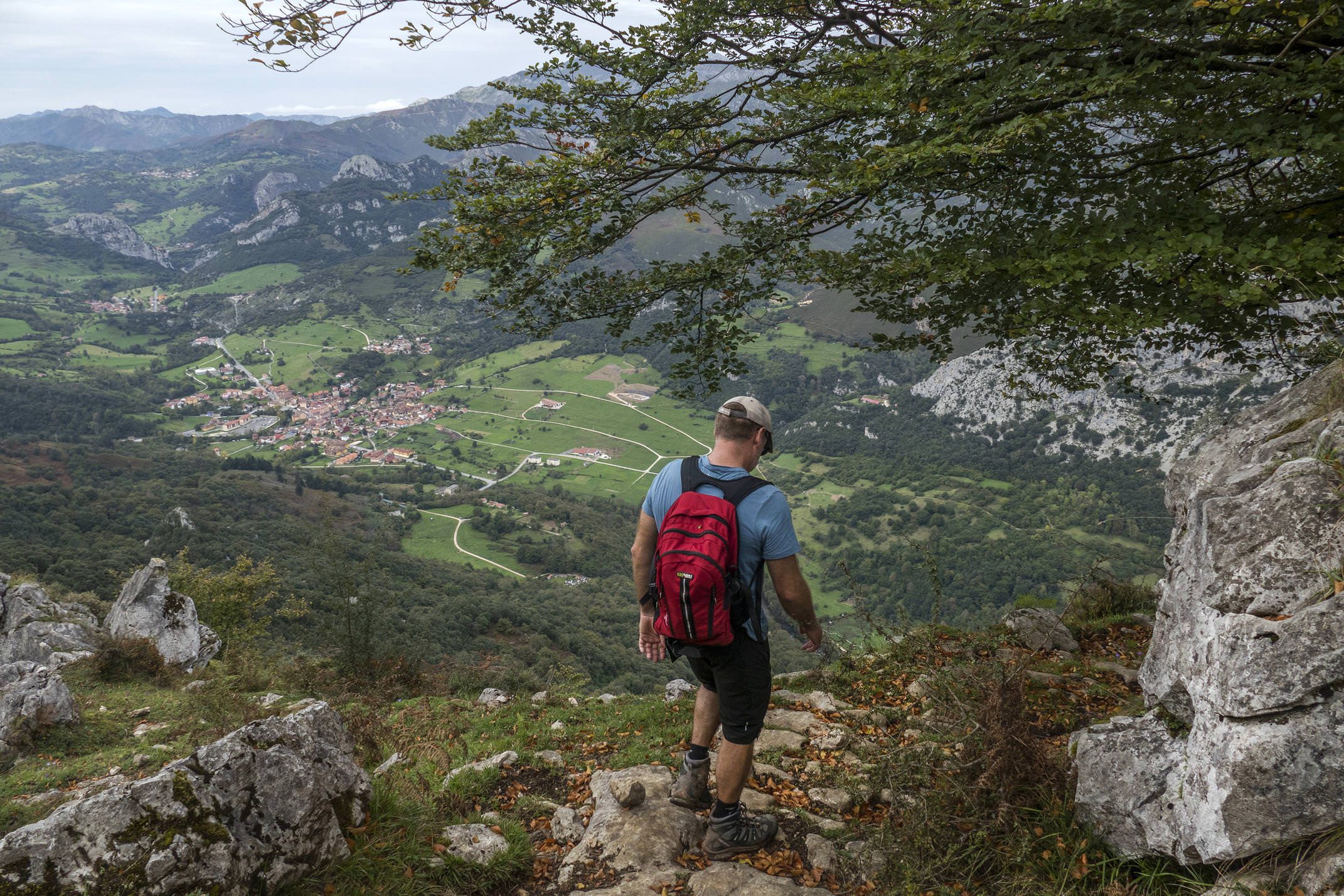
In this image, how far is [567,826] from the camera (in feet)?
13.6

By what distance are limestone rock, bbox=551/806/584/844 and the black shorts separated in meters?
1.31

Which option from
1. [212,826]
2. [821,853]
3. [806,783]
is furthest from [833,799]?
[212,826]

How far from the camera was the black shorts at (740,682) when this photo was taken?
11.2 feet

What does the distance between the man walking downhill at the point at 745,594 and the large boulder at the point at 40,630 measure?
1365cm

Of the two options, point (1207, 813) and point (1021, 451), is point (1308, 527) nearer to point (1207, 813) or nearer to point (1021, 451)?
point (1207, 813)

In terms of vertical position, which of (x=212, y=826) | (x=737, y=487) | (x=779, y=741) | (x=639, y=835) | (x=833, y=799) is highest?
(x=737, y=487)

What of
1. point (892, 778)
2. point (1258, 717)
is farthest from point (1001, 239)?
point (892, 778)

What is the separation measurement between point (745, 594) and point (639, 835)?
1779 mm

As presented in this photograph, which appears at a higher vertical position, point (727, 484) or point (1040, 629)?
point (727, 484)

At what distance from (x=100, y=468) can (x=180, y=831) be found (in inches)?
3379

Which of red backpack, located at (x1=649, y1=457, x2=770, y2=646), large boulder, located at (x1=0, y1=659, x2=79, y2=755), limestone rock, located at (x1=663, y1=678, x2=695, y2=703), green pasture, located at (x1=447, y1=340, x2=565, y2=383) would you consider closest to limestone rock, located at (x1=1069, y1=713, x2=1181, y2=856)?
red backpack, located at (x1=649, y1=457, x2=770, y2=646)

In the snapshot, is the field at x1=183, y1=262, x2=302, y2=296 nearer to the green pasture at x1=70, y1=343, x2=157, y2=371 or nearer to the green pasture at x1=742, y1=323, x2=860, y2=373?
the green pasture at x1=70, y1=343, x2=157, y2=371

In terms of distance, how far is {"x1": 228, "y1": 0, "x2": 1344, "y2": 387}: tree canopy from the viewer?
4121mm

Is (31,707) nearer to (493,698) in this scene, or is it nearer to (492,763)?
(493,698)
